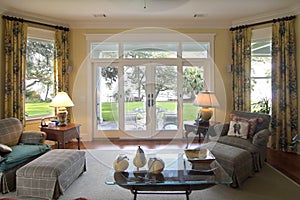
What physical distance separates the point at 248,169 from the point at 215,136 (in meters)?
0.97

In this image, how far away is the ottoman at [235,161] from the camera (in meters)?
2.92

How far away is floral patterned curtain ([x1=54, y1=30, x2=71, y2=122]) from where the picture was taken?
5090mm

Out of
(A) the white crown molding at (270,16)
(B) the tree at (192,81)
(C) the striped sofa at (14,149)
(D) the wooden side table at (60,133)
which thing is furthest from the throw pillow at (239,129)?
(C) the striped sofa at (14,149)

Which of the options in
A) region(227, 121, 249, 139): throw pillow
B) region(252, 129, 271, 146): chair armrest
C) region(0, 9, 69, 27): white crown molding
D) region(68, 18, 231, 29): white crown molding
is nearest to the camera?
region(252, 129, 271, 146): chair armrest

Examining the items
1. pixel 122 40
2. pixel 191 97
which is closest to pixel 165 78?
pixel 191 97

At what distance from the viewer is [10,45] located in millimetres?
4309

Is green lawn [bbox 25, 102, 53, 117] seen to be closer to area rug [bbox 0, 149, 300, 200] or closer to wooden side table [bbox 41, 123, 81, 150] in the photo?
wooden side table [bbox 41, 123, 81, 150]

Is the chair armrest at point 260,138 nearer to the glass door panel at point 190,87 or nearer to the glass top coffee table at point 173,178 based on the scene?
the glass top coffee table at point 173,178

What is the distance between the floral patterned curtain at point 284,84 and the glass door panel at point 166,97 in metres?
2.15

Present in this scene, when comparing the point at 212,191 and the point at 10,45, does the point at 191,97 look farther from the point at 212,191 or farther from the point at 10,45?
the point at 10,45

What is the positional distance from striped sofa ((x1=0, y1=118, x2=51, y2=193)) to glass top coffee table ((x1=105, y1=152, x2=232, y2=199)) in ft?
4.50

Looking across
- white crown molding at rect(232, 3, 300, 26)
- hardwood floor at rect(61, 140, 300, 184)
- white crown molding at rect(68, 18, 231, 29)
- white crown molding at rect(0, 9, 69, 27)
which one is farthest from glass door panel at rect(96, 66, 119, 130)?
white crown molding at rect(232, 3, 300, 26)

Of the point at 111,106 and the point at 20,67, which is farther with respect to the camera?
the point at 111,106

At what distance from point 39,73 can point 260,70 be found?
4.90m
